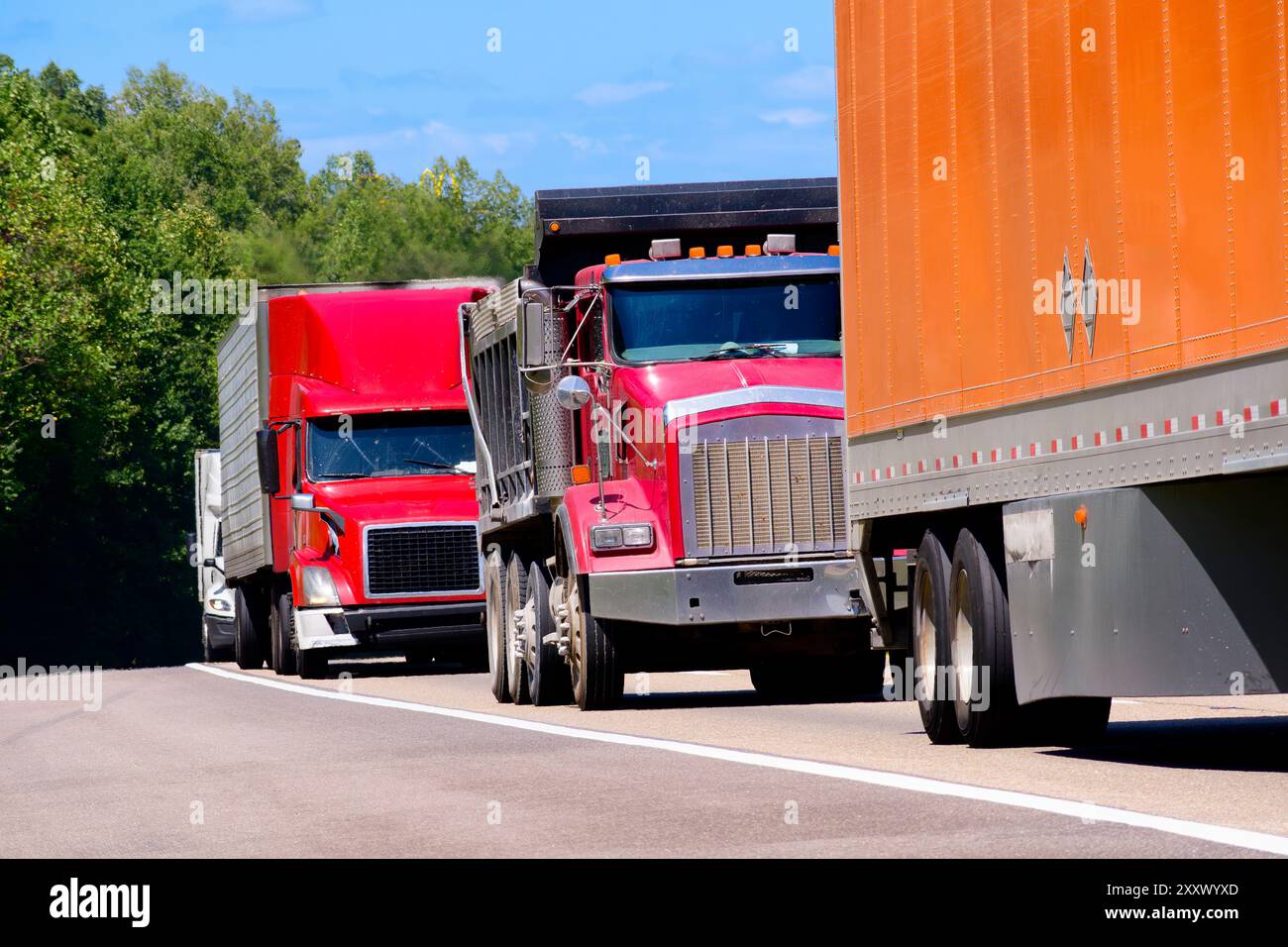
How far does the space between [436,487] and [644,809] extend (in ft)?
58.2

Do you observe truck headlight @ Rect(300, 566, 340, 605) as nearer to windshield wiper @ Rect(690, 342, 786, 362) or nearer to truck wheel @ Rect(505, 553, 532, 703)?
truck wheel @ Rect(505, 553, 532, 703)

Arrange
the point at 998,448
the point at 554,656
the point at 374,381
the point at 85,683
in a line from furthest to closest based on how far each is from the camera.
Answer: the point at 85,683, the point at 374,381, the point at 554,656, the point at 998,448

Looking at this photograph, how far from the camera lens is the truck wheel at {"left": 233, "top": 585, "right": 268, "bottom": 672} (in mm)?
34969

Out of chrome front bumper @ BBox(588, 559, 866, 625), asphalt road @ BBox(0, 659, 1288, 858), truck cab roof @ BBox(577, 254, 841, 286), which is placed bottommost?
asphalt road @ BBox(0, 659, 1288, 858)

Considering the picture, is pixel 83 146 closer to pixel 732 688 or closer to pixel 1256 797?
pixel 732 688

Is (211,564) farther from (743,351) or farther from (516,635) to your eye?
(743,351)

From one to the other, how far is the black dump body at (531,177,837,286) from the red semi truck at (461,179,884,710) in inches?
0.7

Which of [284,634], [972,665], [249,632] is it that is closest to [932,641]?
[972,665]

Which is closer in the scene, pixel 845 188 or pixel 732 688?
pixel 845 188

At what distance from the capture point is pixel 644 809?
1103 cm

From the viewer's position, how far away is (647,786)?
12273mm

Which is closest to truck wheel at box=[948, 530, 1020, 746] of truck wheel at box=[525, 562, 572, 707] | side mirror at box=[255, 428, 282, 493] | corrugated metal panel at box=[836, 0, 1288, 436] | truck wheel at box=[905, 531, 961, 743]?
truck wheel at box=[905, 531, 961, 743]

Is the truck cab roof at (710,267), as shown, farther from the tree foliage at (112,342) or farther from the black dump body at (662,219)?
the tree foliage at (112,342)

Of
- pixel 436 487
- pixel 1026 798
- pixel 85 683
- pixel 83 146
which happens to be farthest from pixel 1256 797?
pixel 83 146
